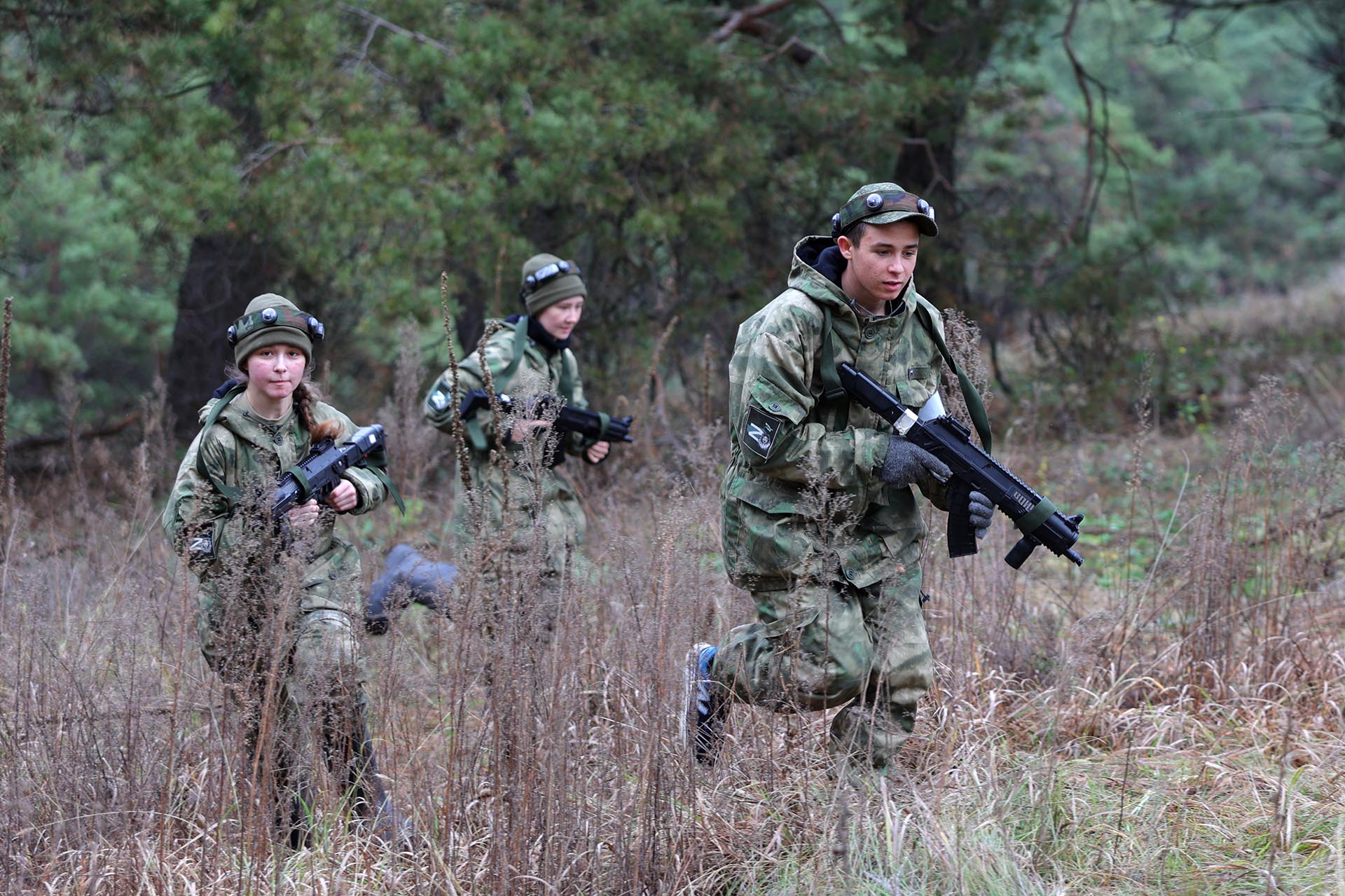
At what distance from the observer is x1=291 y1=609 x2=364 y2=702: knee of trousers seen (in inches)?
127

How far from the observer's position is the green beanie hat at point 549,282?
5363mm

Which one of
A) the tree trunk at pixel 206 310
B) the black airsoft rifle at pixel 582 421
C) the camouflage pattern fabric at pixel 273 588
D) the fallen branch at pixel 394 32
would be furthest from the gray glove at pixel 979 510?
the tree trunk at pixel 206 310

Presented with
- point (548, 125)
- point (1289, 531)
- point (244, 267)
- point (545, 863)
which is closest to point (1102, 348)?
point (548, 125)

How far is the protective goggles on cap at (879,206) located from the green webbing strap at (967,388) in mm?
337

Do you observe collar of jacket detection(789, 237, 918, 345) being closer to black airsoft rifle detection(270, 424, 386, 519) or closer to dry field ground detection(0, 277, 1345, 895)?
dry field ground detection(0, 277, 1345, 895)

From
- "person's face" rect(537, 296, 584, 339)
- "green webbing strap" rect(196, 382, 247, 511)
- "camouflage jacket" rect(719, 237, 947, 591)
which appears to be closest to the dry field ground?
"camouflage jacket" rect(719, 237, 947, 591)

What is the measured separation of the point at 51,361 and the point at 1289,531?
42.7ft

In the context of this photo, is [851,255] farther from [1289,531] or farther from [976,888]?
[1289,531]

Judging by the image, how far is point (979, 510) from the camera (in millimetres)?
3334

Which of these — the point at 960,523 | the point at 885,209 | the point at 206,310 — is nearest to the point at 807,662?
the point at 960,523

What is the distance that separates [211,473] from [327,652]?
67cm

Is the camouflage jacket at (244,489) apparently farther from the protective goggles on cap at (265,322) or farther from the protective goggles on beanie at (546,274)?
the protective goggles on beanie at (546,274)

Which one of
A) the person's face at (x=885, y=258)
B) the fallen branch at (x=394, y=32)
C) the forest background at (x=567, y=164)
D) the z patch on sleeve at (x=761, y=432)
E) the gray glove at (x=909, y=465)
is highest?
the fallen branch at (x=394, y=32)

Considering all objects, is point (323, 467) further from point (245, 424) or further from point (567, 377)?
point (567, 377)
